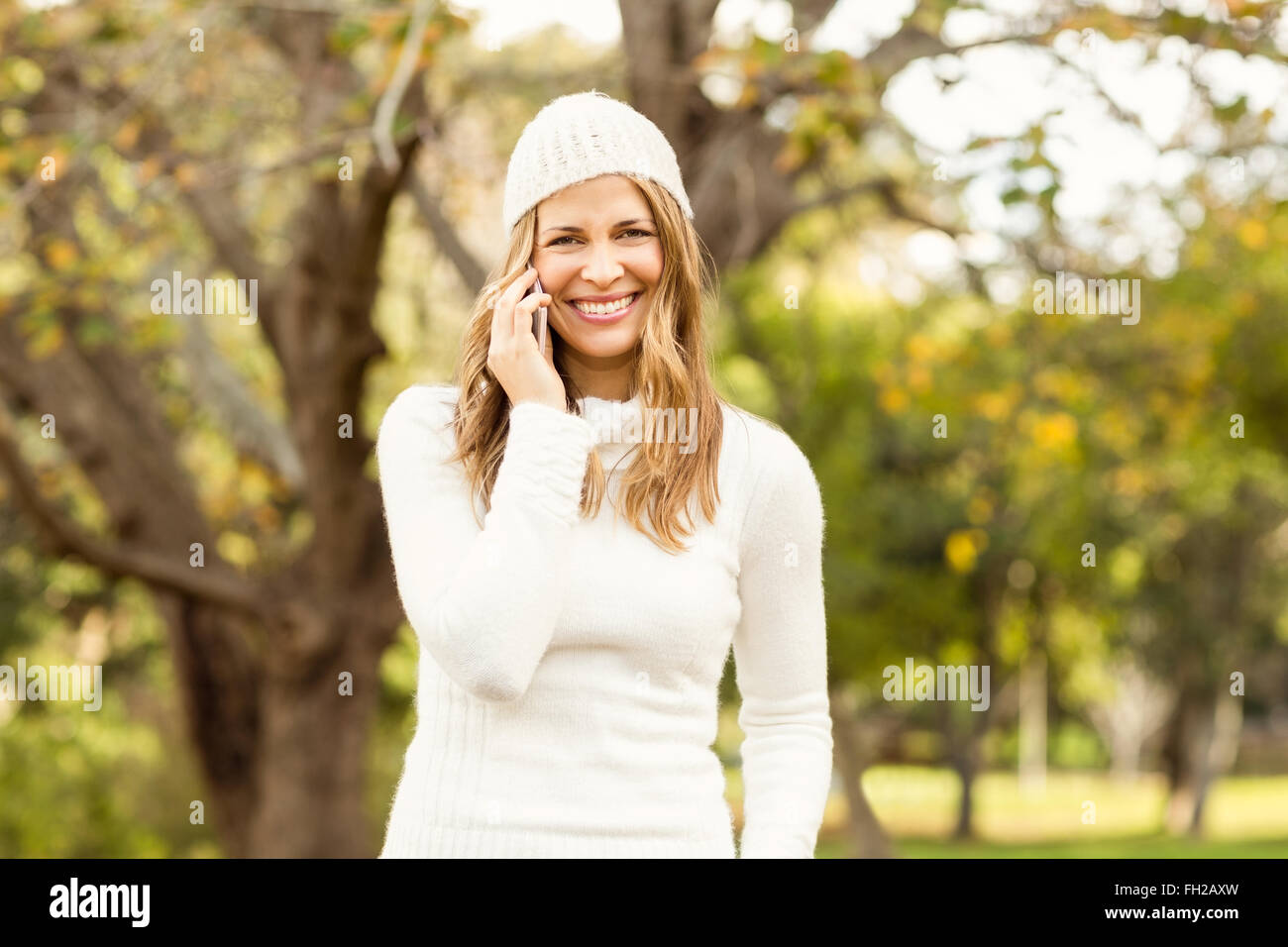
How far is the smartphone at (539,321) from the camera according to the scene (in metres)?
1.95

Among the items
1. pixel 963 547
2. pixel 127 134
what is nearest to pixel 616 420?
pixel 127 134

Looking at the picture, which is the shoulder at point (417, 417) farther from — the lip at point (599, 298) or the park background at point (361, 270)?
the park background at point (361, 270)

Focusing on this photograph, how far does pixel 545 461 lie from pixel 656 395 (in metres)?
0.24

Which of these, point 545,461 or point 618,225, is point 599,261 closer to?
point 618,225

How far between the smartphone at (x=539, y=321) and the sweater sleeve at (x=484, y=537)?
3.8 inches

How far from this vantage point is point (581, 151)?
1.98m

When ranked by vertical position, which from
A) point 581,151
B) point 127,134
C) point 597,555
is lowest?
point 597,555

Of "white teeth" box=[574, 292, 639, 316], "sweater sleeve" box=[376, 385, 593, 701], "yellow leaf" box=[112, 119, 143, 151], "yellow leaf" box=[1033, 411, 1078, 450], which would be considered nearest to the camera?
"sweater sleeve" box=[376, 385, 593, 701]

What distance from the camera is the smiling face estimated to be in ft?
6.52

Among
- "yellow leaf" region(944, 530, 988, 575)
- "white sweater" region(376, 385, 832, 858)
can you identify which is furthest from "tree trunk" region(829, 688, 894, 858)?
"white sweater" region(376, 385, 832, 858)

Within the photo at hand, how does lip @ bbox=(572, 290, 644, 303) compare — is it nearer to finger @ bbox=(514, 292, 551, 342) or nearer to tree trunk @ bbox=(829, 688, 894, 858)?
finger @ bbox=(514, 292, 551, 342)

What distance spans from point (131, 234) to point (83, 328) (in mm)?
961

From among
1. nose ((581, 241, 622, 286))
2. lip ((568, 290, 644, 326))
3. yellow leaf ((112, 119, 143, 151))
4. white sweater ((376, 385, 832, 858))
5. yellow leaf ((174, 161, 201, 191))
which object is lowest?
white sweater ((376, 385, 832, 858))

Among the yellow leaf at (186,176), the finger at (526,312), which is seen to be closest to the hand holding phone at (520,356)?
the finger at (526,312)
